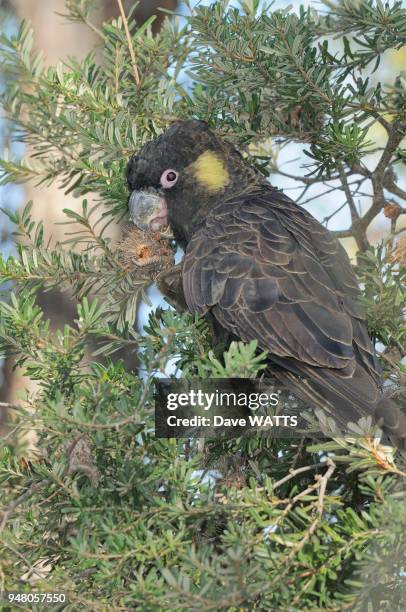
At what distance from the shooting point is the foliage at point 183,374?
1728mm

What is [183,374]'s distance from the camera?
88.5 inches

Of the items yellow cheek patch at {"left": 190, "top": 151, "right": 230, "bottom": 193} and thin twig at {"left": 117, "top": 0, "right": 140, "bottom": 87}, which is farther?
yellow cheek patch at {"left": 190, "top": 151, "right": 230, "bottom": 193}

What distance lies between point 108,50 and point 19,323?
1410 millimetres

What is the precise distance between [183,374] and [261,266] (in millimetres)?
689

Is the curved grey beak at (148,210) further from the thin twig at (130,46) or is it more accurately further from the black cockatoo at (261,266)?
the thin twig at (130,46)

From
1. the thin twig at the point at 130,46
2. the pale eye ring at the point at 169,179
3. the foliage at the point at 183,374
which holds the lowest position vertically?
the foliage at the point at 183,374

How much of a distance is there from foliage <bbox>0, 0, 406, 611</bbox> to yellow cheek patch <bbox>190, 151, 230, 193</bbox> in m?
0.16

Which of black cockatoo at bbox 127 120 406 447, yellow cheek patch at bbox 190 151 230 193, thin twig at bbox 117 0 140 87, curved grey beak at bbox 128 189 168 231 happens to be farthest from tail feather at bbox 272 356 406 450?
thin twig at bbox 117 0 140 87

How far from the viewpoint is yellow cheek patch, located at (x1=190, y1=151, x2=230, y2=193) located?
3.39 meters

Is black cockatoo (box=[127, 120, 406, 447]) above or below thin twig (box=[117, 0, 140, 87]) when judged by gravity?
below

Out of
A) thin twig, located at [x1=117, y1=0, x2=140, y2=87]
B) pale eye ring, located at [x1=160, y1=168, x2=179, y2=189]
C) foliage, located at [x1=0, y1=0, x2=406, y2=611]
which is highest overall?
thin twig, located at [x1=117, y1=0, x2=140, y2=87]

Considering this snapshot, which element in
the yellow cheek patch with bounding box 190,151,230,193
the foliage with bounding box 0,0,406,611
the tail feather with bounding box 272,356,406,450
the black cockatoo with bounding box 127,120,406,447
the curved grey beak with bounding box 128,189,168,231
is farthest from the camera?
the yellow cheek patch with bounding box 190,151,230,193

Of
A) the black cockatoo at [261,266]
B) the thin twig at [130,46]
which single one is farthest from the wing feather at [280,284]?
the thin twig at [130,46]

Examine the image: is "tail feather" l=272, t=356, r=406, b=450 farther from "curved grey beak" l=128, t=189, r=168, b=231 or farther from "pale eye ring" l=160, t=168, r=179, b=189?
"pale eye ring" l=160, t=168, r=179, b=189
